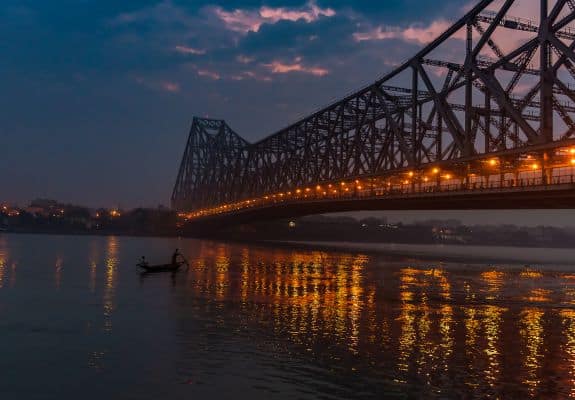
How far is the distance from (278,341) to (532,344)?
9.84m

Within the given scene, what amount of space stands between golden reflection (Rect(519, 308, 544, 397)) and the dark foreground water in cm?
7

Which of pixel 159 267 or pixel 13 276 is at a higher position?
pixel 159 267

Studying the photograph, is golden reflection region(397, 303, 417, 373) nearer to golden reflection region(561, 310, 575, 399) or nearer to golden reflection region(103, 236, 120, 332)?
golden reflection region(561, 310, 575, 399)

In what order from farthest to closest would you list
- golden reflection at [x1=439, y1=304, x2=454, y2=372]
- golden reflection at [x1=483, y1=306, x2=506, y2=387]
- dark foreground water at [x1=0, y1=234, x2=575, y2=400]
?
1. golden reflection at [x1=439, y1=304, x2=454, y2=372]
2. golden reflection at [x1=483, y1=306, x2=506, y2=387]
3. dark foreground water at [x1=0, y1=234, x2=575, y2=400]

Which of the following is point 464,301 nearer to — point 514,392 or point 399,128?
point 514,392

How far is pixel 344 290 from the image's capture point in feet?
143

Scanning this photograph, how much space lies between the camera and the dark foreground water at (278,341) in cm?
1819

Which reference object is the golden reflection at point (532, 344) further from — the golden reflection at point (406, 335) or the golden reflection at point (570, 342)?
the golden reflection at point (406, 335)

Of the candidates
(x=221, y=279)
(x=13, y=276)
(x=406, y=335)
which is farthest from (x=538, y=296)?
(x=13, y=276)

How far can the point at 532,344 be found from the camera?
2530 cm

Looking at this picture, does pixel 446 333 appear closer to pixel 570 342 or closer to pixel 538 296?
pixel 570 342

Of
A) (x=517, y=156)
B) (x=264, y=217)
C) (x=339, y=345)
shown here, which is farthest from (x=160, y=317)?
(x=264, y=217)

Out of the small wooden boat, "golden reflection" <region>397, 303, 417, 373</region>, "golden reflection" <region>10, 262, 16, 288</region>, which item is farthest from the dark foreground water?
the small wooden boat

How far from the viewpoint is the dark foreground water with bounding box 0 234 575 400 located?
59.7 feet
